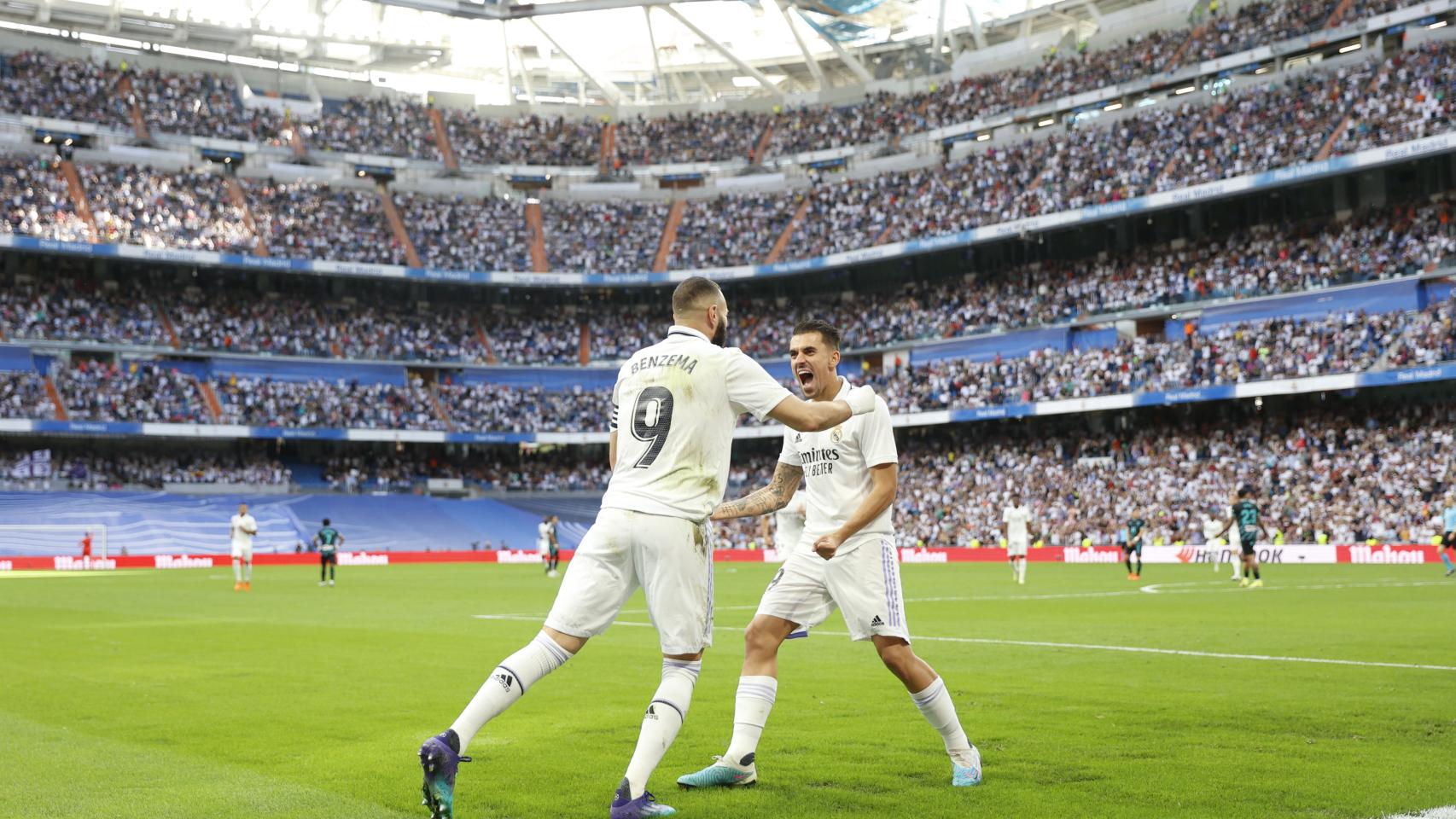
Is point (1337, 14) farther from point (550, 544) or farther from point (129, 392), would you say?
point (129, 392)

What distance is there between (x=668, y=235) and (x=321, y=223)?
19.8 meters

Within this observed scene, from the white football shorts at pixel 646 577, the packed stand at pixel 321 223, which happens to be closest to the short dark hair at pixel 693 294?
the white football shorts at pixel 646 577

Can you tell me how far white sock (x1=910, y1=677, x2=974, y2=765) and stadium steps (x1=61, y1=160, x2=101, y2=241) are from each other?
2645 inches

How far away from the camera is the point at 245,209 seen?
239 ft

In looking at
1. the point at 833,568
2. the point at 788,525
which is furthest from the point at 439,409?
the point at 833,568

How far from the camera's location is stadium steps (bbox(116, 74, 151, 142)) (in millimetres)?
72750

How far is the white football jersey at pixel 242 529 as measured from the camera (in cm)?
3509

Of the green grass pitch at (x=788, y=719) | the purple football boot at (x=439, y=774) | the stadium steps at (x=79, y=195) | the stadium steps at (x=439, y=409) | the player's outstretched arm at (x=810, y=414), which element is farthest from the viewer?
the stadium steps at (x=439, y=409)

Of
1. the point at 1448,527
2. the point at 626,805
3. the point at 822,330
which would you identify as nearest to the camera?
the point at 626,805

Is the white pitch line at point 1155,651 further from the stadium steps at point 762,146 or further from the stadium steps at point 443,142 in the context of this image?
the stadium steps at point 443,142

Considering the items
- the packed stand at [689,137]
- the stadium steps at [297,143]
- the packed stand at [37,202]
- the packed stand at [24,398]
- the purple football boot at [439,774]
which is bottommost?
the purple football boot at [439,774]

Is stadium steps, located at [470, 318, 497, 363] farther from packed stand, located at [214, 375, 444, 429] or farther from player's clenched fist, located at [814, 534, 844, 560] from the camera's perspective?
player's clenched fist, located at [814, 534, 844, 560]

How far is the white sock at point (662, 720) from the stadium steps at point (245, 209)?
225ft

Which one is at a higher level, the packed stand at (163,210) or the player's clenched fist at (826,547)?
the packed stand at (163,210)
